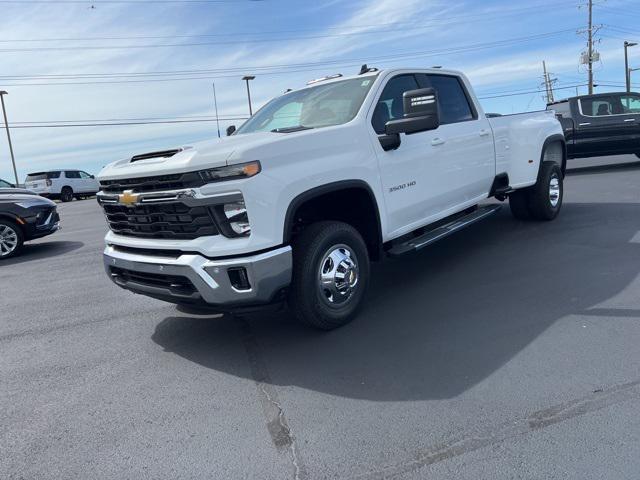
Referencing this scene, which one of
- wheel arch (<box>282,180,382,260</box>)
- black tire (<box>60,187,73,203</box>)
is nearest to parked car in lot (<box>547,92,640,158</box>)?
wheel arch (<box>282,180,382,260</box>)

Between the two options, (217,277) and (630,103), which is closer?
(217,277)

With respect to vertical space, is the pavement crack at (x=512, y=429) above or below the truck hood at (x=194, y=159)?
below

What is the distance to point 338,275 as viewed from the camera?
409cm

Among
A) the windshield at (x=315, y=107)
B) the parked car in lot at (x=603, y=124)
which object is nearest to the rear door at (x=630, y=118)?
the parked car in lot at (x=603, y=124)

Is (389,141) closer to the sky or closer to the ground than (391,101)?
closer to the ground

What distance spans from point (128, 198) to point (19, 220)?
6.53 m

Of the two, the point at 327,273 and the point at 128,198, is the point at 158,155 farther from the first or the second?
the point at 327,273

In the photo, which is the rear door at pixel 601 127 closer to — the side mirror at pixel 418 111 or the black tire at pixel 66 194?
the side mirror at pixel 418 111

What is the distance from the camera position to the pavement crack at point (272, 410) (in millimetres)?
2652

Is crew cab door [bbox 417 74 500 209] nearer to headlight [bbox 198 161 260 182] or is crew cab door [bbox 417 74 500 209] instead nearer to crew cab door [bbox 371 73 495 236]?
crew cab door [bbox 371 73 495 236]

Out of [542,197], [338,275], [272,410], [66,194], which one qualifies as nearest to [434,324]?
[338,275]

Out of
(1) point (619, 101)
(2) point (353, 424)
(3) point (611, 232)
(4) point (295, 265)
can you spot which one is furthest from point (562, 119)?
(2) point (353, 424)

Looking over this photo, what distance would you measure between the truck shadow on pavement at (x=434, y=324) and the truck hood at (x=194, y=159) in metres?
1.44

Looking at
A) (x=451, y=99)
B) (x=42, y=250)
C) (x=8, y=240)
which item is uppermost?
(x=451, y=99)
